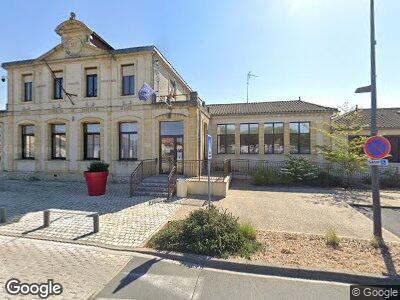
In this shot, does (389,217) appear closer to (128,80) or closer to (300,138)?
(300,138)

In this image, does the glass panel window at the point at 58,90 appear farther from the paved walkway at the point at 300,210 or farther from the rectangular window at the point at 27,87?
the paved walkway at the point at 300,210

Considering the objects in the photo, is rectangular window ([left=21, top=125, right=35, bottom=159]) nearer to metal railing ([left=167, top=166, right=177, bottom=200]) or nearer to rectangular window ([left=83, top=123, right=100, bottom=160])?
rectangular window ([left=83, top=123, right=100, bottom=160])

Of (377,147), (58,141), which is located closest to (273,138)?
(377,147)

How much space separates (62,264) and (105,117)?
463 inches

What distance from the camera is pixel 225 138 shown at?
66.1ft

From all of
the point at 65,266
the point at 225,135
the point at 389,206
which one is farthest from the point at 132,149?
the point at 389,206

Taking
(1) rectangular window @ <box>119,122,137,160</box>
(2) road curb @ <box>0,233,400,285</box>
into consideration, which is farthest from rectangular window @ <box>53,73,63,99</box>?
(2) road curb @ <box>0,233,400,285</box>

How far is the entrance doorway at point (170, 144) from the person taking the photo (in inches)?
571

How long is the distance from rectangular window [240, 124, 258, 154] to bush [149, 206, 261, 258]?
44.8 feet

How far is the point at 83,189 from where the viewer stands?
13.5 meters

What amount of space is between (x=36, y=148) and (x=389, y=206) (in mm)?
19546

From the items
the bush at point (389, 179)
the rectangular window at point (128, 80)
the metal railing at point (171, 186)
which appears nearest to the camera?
the metal railing at point (171, 186)

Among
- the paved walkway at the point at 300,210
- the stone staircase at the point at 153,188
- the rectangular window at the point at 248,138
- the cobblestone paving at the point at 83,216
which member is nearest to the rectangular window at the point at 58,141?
the cobblestone paving at the point at 83,216

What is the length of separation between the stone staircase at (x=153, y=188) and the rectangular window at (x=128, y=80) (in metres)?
5.68
